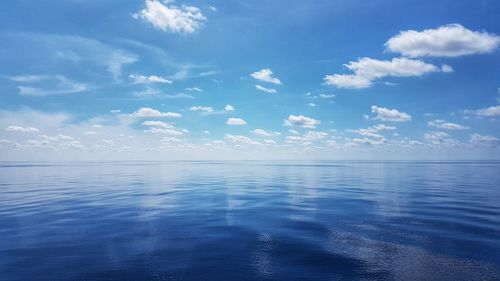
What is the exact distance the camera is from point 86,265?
1145 centimetres

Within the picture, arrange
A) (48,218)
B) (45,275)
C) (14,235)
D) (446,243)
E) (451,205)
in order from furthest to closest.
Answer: (451,205) → (48,218) → (14,235) → (446,243) → (45,275)

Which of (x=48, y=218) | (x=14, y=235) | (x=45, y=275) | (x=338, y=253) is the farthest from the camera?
(x=48, y=218)

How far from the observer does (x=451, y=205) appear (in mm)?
25594

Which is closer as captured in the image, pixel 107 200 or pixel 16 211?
pixel 16 211

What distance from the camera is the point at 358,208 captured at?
24.1 meters

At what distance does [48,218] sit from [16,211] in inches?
207

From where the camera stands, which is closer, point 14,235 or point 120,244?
point 120,244

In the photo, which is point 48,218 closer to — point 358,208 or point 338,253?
point 338,253

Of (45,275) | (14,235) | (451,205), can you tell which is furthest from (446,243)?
(14,235)

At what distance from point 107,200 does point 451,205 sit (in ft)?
99.4

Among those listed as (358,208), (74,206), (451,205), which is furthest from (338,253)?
(74,206)

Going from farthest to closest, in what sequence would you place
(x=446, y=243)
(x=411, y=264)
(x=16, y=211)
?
1. (x=16, y=211)
2. (x=446, y=243)
3. (x=411, y=264)

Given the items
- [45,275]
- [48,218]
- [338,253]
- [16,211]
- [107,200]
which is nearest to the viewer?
[45,275]

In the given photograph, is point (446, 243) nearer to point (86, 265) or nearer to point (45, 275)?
point (86, 265)
